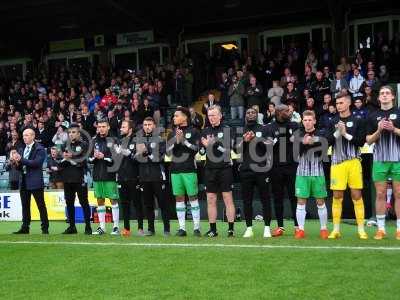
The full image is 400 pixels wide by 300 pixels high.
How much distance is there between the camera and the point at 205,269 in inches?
287

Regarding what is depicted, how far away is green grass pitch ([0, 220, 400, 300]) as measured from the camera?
6297mm

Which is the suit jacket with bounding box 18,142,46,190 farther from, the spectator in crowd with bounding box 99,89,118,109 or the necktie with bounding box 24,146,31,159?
the spectator in crowd with bounding box 99,89,118,109

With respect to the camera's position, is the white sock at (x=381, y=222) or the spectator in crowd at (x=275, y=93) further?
the spectator in crowd at (x=275, y=93)

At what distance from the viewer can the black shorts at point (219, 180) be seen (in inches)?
418

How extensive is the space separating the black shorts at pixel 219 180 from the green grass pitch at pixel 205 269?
1069 millimetres

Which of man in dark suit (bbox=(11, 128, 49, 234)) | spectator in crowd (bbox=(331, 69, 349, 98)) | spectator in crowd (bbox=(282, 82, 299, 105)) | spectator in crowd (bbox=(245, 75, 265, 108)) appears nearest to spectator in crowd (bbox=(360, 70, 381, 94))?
spectator in crowd (bbox=(331, 69, 349, 98))

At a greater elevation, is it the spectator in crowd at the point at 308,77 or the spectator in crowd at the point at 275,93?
the spectator in crowd at the point at 308,77

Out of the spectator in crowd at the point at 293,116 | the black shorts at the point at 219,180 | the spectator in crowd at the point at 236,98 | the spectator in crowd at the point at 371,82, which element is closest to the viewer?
the black shorts at the point at 219,180

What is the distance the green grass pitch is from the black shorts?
3.51 feet

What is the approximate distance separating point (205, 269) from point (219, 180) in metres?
3.48

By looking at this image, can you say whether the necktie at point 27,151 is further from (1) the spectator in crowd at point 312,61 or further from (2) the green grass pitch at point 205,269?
(1) the spectator in crowd at point 312,61

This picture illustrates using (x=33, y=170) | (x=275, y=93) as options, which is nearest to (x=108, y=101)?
(x=275, y=93)

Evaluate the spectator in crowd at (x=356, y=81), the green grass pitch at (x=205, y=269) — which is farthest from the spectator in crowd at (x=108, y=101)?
the green grass pitch at (x=205, y=269)

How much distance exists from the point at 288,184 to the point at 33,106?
17086mm
